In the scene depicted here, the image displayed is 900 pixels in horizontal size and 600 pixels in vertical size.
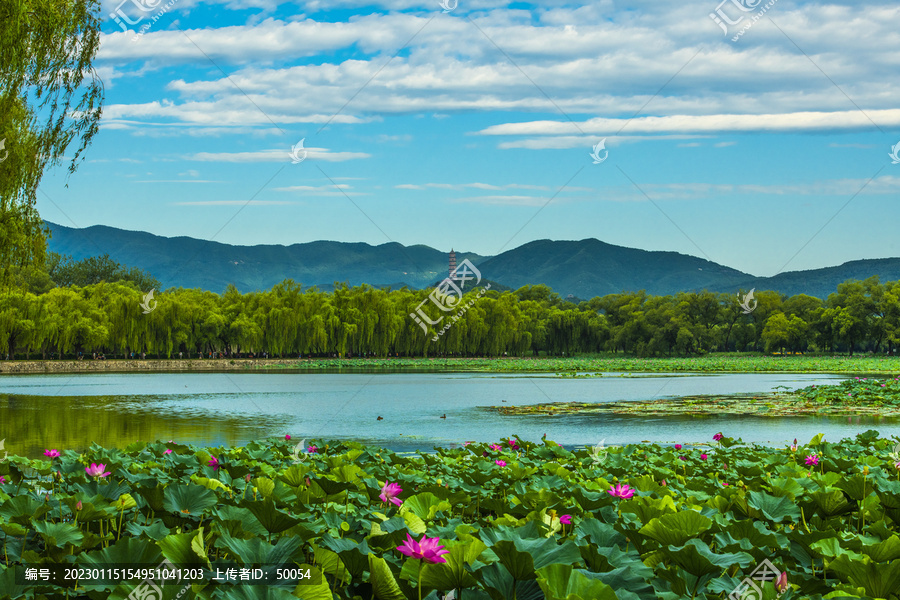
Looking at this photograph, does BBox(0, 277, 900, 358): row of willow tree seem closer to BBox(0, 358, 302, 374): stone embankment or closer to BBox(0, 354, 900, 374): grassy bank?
BBox(0, 358, 302, 374): stone embankment

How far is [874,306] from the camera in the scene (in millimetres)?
73500

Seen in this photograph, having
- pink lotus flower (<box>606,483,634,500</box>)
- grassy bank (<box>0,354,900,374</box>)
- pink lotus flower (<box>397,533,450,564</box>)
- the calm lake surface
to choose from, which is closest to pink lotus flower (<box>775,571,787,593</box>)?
pink lotus flower (<box>397,533,450,564</box>)

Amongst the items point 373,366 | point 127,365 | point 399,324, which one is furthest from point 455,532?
→ point 399,324

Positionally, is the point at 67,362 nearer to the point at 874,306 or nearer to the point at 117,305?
the point at 117,305

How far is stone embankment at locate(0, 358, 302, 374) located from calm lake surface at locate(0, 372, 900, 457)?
16.3 meters

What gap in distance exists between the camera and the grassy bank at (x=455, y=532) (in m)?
2.41

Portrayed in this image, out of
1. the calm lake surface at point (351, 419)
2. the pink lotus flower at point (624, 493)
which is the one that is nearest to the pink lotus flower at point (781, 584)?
the pink lotus flower at point (624, 493)

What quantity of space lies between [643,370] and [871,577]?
49.1 metres

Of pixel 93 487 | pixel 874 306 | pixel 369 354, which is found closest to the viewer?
pixel 93 487

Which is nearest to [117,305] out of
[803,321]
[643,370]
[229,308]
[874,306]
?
[229,308]

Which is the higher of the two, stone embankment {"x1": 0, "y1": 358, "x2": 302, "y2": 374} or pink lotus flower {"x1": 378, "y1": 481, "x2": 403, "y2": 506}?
pink lotus flower {"x1": 378, "y1": 481, "x2": 403, "y2": 506}

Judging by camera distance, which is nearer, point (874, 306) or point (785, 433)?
point (785, 433)

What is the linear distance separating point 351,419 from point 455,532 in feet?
54.3

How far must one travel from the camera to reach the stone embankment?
1838 inches
